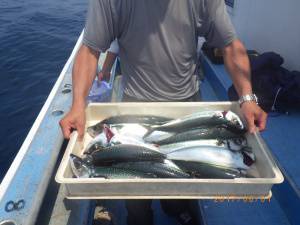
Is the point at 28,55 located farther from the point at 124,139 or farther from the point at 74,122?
the point at 124,139

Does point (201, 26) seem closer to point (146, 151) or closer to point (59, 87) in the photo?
point (146, 151)

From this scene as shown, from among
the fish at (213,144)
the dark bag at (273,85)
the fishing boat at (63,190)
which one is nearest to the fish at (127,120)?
the fish at (213,144)

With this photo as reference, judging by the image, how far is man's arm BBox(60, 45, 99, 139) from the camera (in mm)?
2029

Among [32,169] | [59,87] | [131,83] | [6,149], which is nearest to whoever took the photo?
[131,83]

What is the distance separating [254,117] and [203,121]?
0.33m

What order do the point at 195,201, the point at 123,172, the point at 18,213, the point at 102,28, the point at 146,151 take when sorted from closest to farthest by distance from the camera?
the point at 123,172, the point at 146,151, the point at 102,28, the point at 18,213, the point at 195,201

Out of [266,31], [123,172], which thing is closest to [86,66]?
[123,172]

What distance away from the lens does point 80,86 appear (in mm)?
2180

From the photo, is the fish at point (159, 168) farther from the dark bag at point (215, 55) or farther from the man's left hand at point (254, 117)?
the dark bag at point (215, 55)

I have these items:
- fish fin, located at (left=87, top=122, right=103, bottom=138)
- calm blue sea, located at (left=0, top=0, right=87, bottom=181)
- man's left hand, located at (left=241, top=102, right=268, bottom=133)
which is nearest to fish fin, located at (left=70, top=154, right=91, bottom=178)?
fish fin, located at (left=87, top=122, right=103, bottom=138)

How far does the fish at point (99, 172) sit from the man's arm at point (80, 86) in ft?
0.86

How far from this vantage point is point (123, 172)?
6.08ft

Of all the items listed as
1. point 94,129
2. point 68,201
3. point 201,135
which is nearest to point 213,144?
point 201,135

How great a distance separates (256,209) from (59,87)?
2.70m
